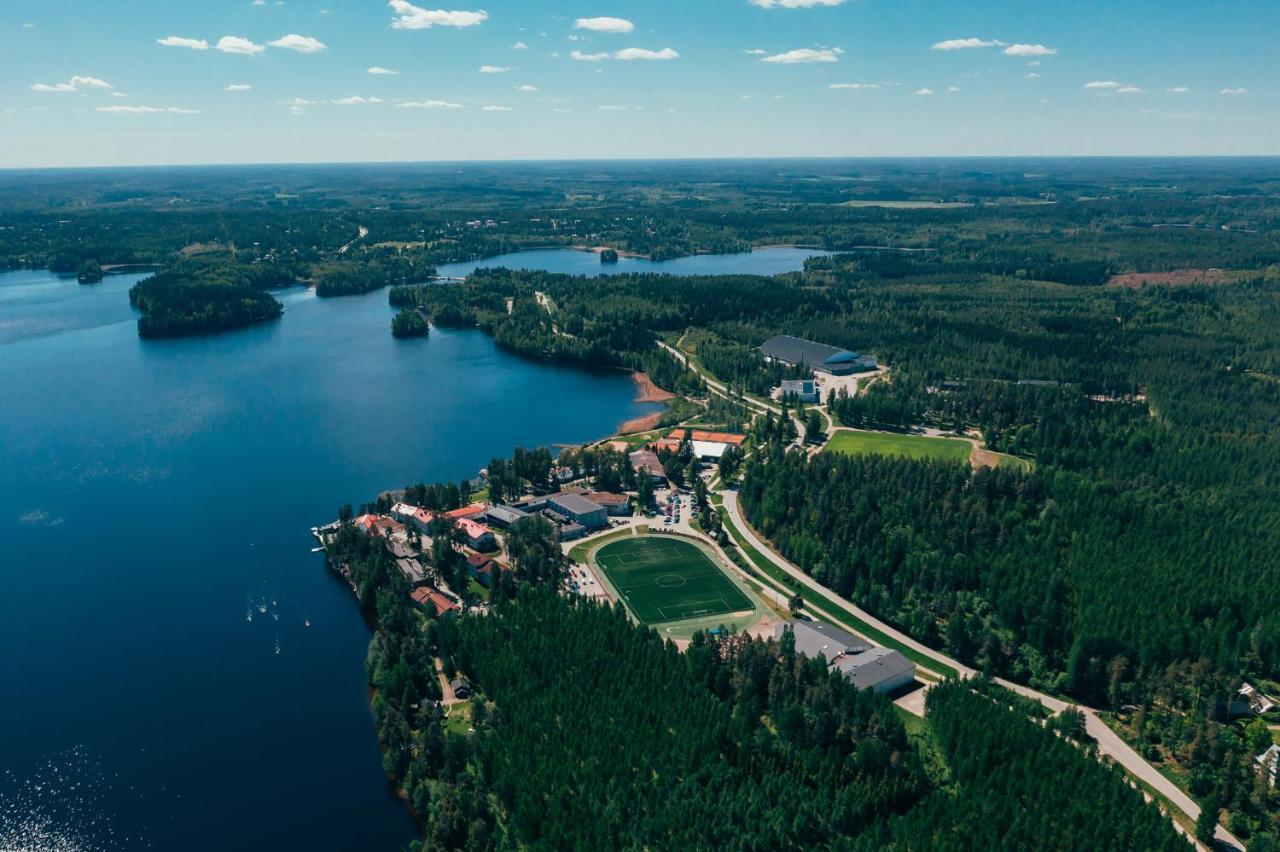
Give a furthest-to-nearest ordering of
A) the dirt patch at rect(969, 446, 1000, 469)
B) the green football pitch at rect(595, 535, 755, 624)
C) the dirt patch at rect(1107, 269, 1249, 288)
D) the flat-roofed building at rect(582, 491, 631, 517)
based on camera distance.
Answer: the dirt patch at rect(1107, 269, 1249, 288), the dirt patch at rect(969, 446, 1000, 469), the flat-roofed building at rect(582, 491, 631, 517), the green football pitch at rect(595, 535, 755, 624)

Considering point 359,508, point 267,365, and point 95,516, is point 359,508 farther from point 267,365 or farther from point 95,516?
point 267,365

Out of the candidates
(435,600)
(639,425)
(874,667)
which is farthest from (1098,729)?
(639,425)

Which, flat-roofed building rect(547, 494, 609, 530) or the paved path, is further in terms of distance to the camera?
flat-roofed building rect(547, 494, 609, 530)

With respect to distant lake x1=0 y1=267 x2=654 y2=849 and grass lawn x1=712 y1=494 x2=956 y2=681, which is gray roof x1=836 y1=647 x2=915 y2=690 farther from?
distant lake x1=0 y1=267 x2=654 y2=849

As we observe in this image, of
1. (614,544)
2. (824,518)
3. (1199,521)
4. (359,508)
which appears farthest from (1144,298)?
(359,508)

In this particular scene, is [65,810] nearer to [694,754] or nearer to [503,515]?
[694,754]

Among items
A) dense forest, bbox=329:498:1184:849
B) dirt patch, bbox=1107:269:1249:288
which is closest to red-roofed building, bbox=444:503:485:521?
dense forest, bbox=329:498:1184:849
